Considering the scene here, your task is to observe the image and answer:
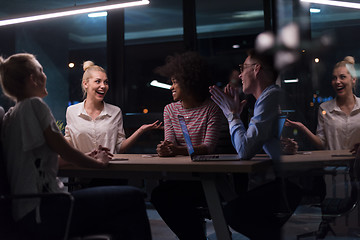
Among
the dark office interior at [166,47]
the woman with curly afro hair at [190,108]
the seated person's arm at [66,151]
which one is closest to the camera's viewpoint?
the dark office interior at [166,47]

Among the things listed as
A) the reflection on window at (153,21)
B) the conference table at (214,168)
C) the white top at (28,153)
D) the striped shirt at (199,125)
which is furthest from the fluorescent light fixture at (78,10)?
the reflection on window at (153,21)

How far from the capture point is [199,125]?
2799 mm

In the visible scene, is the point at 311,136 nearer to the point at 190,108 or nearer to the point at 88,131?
the point at 190,108

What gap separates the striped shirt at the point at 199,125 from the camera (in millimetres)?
2720

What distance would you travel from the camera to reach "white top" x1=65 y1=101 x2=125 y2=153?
127 inches

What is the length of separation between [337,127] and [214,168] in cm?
56

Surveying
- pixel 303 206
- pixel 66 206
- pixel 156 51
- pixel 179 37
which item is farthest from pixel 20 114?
pixel 156 51

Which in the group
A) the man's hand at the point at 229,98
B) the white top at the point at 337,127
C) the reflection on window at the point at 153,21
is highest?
the reflection on window at the point at 153,21

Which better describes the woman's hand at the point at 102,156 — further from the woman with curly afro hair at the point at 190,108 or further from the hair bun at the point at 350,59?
the hair bun at the point at 350,59

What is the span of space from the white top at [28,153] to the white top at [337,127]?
1.14 metres

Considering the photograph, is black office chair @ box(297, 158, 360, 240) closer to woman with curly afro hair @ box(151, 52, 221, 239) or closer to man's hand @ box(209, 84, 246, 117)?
man's hand @ box(209, 84, 246, 117)

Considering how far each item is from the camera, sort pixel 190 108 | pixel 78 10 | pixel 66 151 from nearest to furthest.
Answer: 1. pixel 66 151
2. pixel 190 108
3. pixel 78 10

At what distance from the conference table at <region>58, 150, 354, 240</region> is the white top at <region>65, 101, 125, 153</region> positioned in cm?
91

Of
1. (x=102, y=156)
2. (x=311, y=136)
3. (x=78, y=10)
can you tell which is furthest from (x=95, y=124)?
(x=311, y=136)
